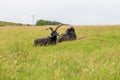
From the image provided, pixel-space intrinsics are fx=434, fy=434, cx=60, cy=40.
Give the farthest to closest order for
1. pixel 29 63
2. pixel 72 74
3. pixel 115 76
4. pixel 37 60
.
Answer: pixel 37 60 < pixel 29 63 < pixel 72 74 < pixel 115 76

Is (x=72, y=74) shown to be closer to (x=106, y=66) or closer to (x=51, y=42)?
(x=106, y=66)

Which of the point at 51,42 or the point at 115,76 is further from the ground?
the point at 115,76

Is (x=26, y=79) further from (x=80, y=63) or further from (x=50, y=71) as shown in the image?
(x=80, y=63)

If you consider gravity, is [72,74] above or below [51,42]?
above

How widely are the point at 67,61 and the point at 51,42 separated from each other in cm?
2494

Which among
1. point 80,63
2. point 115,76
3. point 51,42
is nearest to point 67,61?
point 80,63

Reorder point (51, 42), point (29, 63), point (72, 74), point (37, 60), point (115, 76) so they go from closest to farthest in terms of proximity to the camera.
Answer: point (115, 76) < point (72, 74) < point (29, 63) < point (37, 60) < point (51, 42)

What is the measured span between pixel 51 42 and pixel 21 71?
2635cm

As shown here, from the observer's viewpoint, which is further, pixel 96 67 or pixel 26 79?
pixel 96 67

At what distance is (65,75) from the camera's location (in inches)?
414

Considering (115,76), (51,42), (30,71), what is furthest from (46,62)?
(51,42)

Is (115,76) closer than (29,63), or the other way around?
(115,76)

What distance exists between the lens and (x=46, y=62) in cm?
1252

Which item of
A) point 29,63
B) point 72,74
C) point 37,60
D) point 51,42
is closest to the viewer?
point 72,74
